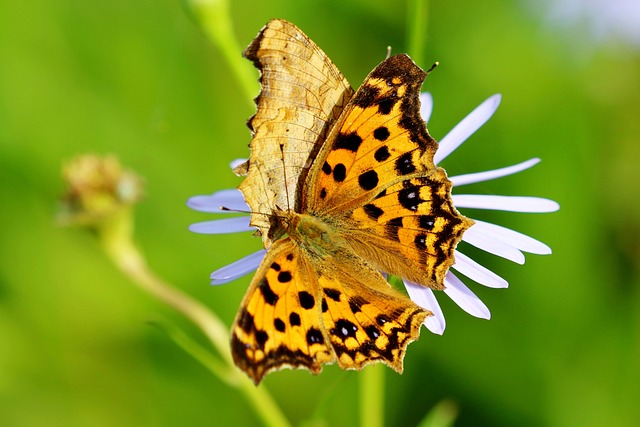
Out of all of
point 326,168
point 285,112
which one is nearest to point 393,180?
point 326,168

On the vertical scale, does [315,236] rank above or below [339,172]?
below

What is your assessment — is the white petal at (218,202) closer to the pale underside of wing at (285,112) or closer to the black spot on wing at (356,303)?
the pale underside of wing at (285,112)

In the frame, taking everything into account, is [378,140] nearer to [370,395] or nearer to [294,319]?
[294,319]

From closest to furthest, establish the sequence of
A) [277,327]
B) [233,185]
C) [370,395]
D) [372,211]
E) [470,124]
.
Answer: [277,327], [372,211], [470,124], [370,395], [233,185]

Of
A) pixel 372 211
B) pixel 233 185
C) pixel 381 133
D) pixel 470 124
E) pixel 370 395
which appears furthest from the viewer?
pixel 233 185

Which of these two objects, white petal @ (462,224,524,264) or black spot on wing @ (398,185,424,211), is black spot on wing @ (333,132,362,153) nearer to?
black spot on wing @ (398,185,424,211)

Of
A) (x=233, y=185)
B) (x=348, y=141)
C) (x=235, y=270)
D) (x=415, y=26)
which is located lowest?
(x=235, y=270)

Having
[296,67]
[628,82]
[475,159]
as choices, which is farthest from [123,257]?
[628,82]

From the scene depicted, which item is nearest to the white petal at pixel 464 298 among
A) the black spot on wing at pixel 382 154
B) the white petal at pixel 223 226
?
the black spot on wing at pixel 382 154
